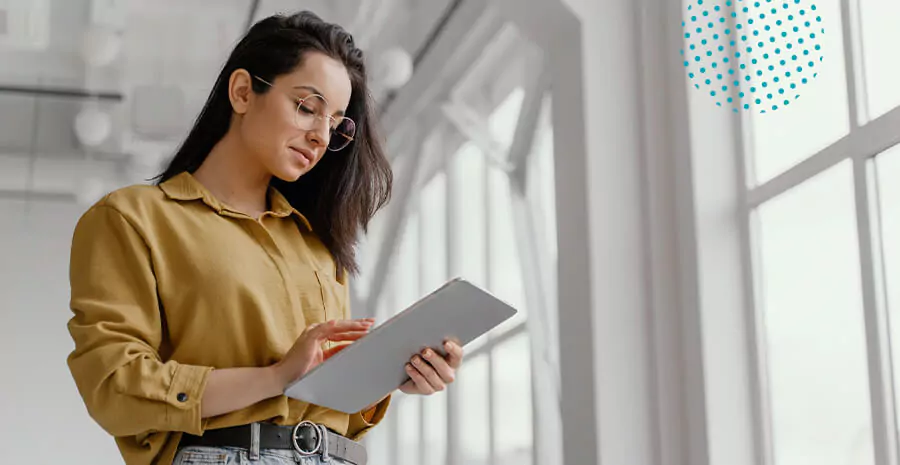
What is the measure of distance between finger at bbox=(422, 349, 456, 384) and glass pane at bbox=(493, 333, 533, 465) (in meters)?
2.83

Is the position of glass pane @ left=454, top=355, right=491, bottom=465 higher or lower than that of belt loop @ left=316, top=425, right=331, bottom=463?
higher

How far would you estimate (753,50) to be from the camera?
2.66 meters

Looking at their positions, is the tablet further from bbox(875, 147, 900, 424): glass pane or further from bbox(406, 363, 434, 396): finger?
bbox(875, 147, 900, 424): glass pane

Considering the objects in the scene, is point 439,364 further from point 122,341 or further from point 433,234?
point 433,234

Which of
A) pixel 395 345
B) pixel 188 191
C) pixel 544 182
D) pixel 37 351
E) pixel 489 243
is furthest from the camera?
pixel 37 351

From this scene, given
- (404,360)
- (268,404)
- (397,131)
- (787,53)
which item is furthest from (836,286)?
(397,131)

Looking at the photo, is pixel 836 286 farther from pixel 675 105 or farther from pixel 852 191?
pixel 675 105

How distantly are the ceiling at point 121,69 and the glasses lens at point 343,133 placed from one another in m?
3.18

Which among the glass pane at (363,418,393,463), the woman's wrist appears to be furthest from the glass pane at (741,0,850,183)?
the glass pane at (363,418,393,463)

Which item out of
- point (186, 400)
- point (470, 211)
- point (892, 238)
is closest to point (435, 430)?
point (470, 211)

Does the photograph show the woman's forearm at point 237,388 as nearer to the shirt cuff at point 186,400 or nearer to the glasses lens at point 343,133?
the shirt cuff at point 186,400

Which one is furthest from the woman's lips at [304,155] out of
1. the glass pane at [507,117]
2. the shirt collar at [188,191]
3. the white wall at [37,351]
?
the white wall at [37,351]

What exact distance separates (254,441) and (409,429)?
4.72 m

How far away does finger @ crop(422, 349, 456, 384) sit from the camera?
1757 millimetres
